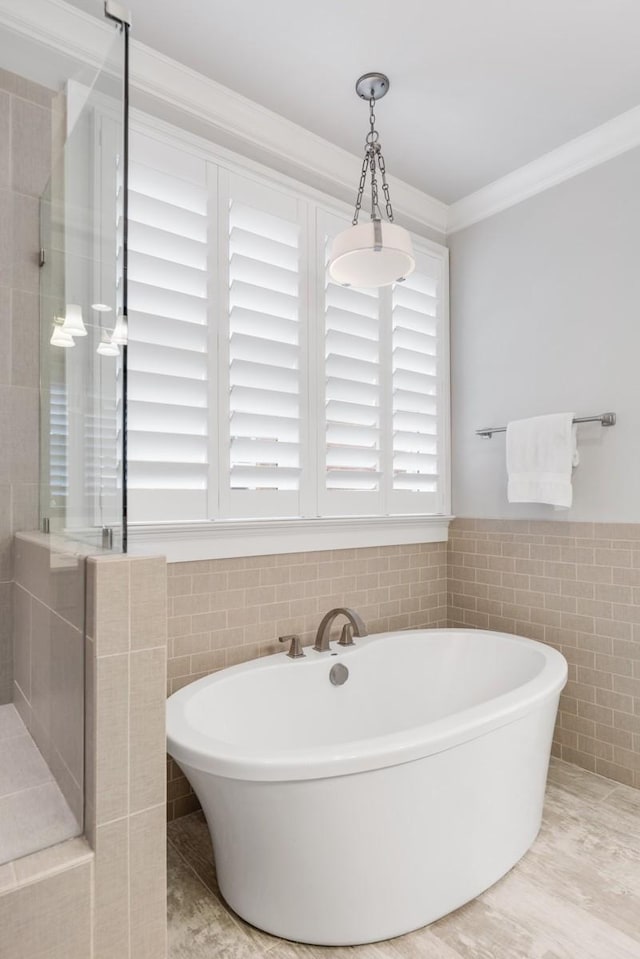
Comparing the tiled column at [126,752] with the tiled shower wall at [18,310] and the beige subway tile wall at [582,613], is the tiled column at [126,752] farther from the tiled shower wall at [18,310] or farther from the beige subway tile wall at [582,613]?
the beige subway tile wall at [582,613]

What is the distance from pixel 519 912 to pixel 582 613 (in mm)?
1241

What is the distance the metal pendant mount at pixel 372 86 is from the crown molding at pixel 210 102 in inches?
13.8

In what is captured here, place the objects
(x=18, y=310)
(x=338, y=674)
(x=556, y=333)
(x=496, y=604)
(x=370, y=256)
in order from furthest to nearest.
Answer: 1. (x=496, y=604)
2. (x=556, y=333)
3. (x=338, y=674)
4. (x=370, y=256)
5. (x=18, y=310)

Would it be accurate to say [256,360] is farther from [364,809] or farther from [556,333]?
[364,809]

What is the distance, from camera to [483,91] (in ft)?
6.97

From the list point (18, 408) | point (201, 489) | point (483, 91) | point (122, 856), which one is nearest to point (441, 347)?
point (483, 91)

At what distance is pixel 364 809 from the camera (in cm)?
138

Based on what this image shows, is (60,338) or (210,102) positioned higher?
(210,102)

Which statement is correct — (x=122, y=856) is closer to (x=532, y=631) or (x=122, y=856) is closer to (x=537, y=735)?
(x=537, y=735)

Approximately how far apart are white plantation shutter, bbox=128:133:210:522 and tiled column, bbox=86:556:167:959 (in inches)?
36.6

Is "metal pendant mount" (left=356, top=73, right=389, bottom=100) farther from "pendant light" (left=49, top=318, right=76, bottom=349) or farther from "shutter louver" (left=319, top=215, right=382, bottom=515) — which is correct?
"pendant light" (left=49, top=318, right=76, bottom=349)

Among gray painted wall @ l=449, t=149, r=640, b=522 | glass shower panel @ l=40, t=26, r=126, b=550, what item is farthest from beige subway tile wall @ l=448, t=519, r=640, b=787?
glass shower panel @ l=40, t=26, r=126, b=550

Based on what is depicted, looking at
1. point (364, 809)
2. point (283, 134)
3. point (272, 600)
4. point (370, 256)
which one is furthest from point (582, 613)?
point (283, 134)

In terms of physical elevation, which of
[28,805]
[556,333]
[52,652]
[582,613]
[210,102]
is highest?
[210,102]
